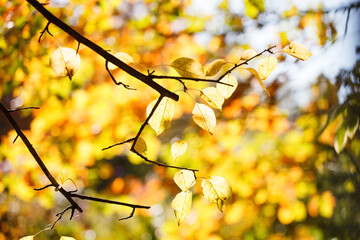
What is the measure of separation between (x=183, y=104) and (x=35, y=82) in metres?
2.44

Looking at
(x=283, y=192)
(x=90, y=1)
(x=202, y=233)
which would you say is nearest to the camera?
(x=90, y=1)

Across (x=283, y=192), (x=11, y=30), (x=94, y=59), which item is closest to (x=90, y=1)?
(x=11, y=30)

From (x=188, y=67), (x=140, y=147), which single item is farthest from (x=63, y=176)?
(x=188, y=67)

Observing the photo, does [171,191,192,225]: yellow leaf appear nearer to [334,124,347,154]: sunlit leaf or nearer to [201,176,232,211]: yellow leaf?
[201,176,232,211]: yellow leaf

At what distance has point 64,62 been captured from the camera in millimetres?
755

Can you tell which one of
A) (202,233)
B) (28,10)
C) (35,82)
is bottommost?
(202,233)

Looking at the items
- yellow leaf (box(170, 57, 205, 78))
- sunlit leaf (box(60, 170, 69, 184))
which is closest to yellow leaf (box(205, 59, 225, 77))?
yellow leaf (box(170, 57, 205, 78))

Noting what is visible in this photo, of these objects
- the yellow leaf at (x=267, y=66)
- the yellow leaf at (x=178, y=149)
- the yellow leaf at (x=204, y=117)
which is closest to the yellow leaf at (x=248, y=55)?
the yellow leaf at (x=267, y=66)

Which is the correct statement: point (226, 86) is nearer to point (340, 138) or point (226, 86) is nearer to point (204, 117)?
point (204, 117)

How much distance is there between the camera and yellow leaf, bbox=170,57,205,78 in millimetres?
708

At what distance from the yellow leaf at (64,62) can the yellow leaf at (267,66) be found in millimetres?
466

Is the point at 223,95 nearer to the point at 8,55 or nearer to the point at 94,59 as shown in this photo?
the point at 8,55

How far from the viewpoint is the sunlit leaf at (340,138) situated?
122cm

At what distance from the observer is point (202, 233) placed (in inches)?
168
